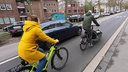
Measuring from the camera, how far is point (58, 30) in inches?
338

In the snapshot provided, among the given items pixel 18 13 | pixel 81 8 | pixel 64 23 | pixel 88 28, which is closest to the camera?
pixel 88 28

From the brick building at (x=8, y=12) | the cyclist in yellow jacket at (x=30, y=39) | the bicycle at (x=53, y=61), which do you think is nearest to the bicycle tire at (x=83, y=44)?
the bicycle at (x=53, y=61)

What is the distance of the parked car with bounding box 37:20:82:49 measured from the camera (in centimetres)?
787

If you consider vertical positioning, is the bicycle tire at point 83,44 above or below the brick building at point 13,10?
below

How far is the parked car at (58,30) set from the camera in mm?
7874

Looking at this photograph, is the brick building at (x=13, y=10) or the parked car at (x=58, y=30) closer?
the parked car at (x=58, y=30)

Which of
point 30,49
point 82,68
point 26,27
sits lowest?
point 82,68

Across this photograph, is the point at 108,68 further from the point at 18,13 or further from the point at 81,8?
the point at 81,8

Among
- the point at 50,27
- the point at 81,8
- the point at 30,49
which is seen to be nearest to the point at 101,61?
the point at 30,49

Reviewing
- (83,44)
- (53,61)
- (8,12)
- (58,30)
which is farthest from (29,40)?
(8,12)

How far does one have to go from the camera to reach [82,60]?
5.63m

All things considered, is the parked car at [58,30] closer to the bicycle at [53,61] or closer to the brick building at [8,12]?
the bicycle at [53,61]

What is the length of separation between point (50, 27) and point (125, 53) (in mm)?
4272

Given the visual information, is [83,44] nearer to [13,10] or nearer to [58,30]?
[58,30]
